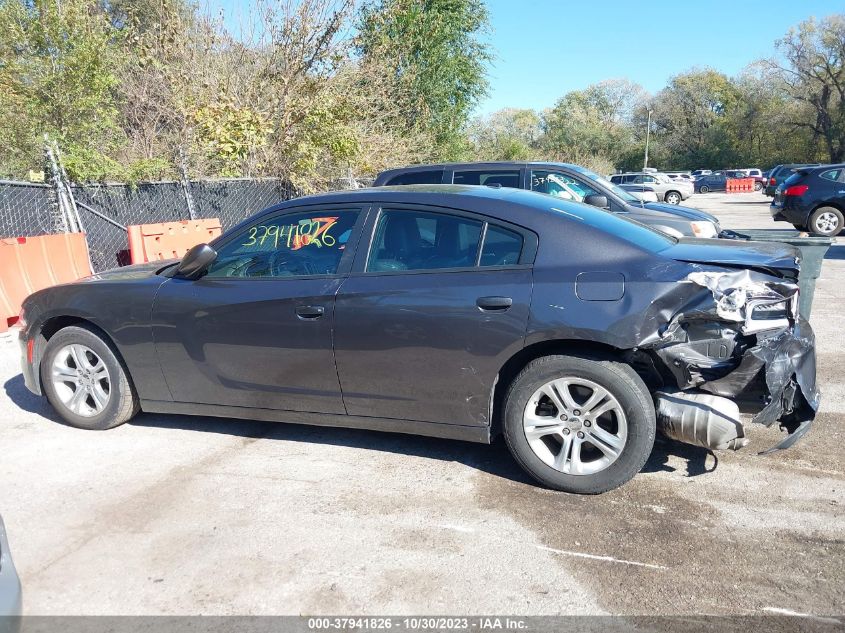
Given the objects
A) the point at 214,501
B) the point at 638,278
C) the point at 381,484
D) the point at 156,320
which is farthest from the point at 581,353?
the point at 156,320

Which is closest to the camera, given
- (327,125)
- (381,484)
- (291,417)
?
(381,484)

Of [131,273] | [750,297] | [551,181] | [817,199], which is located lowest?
[817,199]

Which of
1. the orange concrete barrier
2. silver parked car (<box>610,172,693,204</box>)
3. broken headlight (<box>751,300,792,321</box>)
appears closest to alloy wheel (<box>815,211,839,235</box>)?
→ broken headlight (<box>751,300,792,321</box>)

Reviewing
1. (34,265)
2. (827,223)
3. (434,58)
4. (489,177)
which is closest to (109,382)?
(34,265)

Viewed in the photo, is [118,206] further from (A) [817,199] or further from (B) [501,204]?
(A) [817,199]

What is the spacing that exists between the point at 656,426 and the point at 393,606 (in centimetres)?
173

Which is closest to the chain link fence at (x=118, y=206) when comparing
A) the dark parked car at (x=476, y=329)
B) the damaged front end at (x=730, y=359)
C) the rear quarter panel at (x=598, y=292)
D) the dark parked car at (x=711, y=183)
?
the dark parked car at (x=476, y=329)

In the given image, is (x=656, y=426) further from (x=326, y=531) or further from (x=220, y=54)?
(x=220, y=54)

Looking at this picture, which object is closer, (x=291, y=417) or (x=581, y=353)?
(x=581, y=353)

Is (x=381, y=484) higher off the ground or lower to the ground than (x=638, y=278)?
lower

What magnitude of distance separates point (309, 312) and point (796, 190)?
Answer: 15.2 m

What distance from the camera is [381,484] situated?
4.10 meters

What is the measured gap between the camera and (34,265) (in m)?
8.87

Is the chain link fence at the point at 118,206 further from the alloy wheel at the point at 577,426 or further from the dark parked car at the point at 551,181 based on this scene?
the alloy wheel at the point at 577,426
